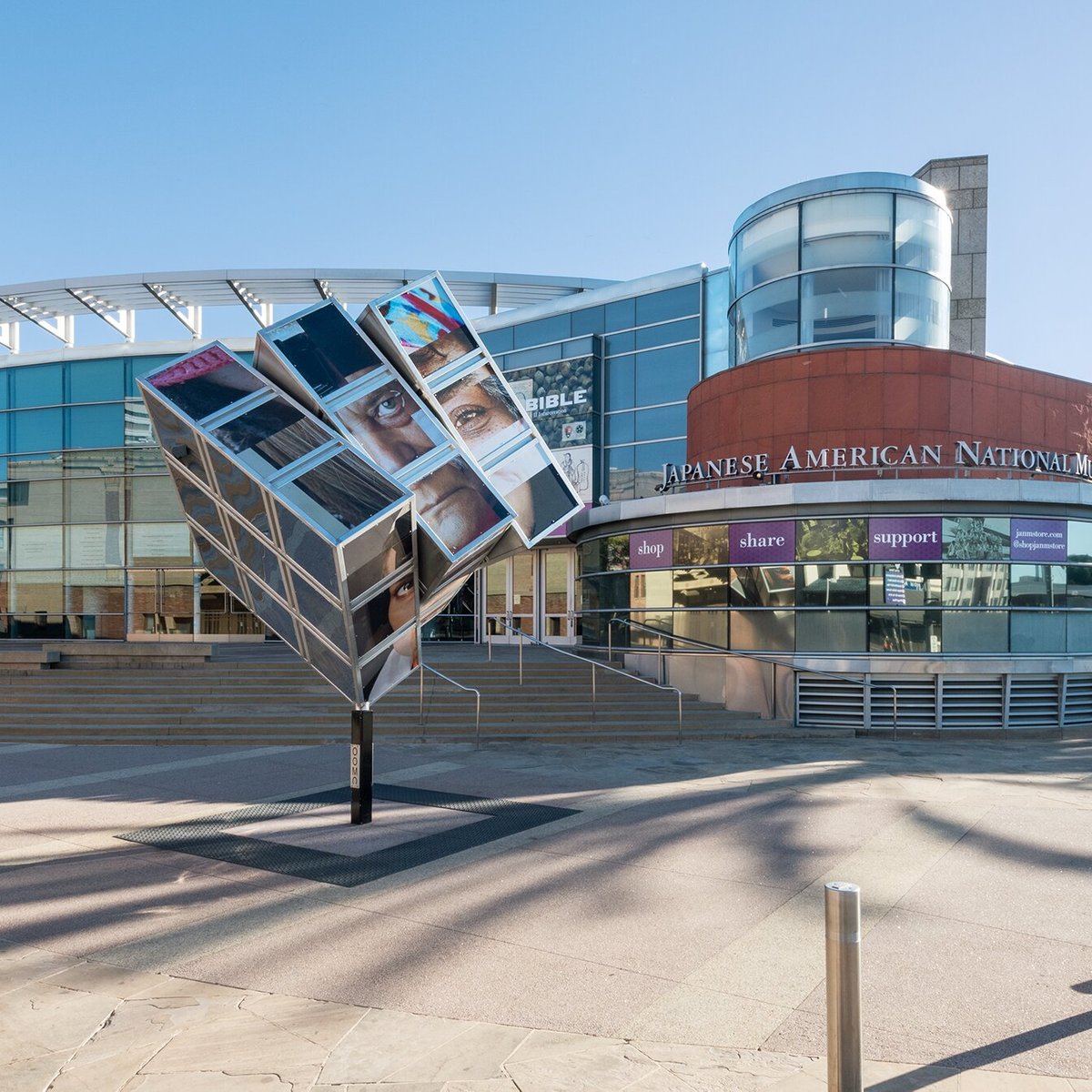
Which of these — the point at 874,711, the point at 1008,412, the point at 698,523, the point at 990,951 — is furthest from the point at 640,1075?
the point at 1008,412

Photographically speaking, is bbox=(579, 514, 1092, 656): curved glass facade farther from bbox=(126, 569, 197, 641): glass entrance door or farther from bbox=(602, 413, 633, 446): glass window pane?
bbox=(126, 569, 197, 641): glass entrance door

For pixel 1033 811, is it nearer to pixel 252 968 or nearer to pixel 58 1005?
pixel 252 968

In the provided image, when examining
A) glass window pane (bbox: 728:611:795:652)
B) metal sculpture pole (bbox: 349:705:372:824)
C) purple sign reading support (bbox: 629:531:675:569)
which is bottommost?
metal sculpture pole (bbox: 349:705:372:824)

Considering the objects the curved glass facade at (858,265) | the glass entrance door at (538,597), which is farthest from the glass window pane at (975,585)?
the glass entrance door at (538,597)

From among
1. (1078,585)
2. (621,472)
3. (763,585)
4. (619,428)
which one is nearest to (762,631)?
(763,585)

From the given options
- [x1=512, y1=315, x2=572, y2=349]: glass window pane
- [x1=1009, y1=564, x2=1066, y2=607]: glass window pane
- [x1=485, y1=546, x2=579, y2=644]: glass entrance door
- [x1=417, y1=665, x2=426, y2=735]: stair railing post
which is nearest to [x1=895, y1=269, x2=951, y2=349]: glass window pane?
[x1=1009, y1=564, x2=1066, y2=607]: glass window pane

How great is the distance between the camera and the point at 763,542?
1883 centimetres

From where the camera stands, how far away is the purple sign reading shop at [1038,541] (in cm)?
1839

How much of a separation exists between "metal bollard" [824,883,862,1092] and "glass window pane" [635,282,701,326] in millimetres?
27420

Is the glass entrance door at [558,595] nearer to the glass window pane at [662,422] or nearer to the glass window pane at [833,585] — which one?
the glass window pane at [662,422]

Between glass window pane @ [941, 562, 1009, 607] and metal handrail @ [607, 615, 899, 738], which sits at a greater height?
glass window pane @ [941, 562, 1009, 607]

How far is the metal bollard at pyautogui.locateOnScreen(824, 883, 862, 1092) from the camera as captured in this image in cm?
378

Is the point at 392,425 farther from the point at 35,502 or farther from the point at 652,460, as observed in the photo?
the point at 35,502

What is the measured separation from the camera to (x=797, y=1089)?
4262 mm
